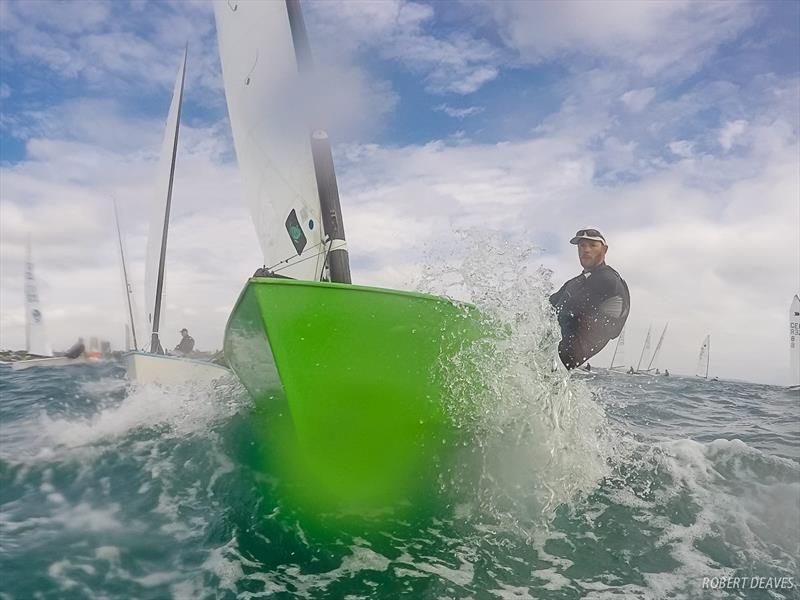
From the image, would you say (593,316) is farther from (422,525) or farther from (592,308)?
(422,525)

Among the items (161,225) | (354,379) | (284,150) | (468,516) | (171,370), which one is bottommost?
(468,516)

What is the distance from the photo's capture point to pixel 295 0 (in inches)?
229

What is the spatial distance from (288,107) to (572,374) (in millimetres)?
3854

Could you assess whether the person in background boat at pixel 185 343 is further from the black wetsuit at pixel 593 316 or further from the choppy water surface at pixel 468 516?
the black wetsuit at pixel 593 316

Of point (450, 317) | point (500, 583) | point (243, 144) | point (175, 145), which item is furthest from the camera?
point (175, 145)

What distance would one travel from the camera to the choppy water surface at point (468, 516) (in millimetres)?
2969

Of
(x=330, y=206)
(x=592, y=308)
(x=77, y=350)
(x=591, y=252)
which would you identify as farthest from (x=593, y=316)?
(x=77, y=350)

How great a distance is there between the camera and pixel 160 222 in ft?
41.9

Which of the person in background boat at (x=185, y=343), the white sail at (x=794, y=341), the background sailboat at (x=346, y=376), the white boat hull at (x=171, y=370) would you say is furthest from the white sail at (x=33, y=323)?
the white sail at (x=794, y=341)

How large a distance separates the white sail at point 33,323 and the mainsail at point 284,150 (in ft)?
77.2

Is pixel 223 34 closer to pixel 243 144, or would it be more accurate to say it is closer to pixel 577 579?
pixel 243 144

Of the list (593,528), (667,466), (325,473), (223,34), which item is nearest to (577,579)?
(593,528)

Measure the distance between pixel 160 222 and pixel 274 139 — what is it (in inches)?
322

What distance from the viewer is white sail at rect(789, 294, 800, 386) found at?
1175 inches
